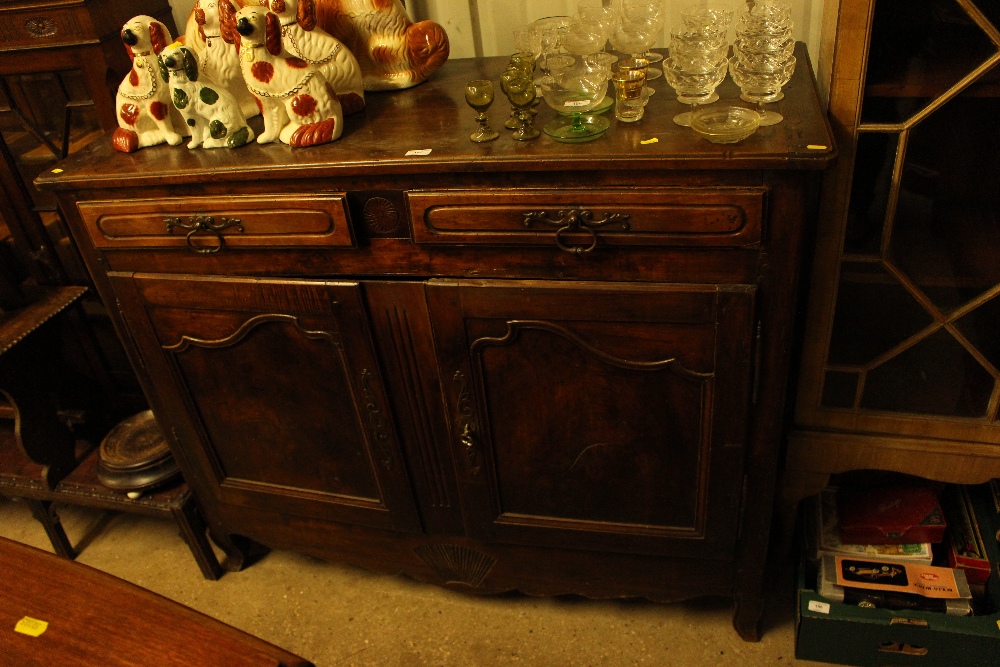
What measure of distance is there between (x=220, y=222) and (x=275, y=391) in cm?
35

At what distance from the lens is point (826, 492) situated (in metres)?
1.65

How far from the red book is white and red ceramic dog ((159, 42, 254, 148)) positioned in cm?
134

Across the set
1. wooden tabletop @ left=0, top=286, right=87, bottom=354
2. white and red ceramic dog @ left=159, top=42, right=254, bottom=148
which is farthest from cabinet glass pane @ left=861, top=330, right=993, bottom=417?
wooden tabletop @ left=0, top=286, right=87, bottom=354

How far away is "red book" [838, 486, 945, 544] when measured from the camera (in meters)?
1.53

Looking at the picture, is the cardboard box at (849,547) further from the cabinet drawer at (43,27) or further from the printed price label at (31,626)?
the cabinet drawer at (43,27)

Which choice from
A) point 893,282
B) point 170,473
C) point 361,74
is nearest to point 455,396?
point 361,74

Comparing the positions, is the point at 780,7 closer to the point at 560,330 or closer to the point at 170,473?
the point at 560,330

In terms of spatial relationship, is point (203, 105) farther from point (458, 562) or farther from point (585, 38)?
point (458, 562)

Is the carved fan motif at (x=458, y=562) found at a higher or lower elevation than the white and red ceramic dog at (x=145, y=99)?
lower

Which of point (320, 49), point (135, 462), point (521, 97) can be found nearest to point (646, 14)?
point (521, 97)

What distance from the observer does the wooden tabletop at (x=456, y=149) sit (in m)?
1.05

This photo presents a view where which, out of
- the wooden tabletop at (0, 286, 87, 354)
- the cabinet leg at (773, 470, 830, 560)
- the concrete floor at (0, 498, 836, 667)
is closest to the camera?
the cabinet leg at (773, 470, 830, 560)

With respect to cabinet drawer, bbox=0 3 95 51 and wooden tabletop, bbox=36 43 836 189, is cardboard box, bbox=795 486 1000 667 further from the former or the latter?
cabinet drawer, bbox=0 3 95 51

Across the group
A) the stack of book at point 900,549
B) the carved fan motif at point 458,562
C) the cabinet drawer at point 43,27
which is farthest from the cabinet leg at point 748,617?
the cabinet drawer at point 43,27
